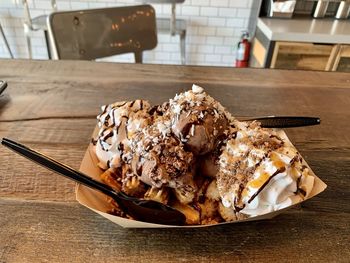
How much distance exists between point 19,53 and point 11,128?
6.53ft

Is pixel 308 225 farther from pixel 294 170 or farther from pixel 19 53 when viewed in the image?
pixel 19 53

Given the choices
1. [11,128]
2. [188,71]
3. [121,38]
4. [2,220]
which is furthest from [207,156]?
[121,38]

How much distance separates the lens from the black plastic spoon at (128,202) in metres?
0.46

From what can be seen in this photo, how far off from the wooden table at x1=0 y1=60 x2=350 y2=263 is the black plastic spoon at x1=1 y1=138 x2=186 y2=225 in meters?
0.04

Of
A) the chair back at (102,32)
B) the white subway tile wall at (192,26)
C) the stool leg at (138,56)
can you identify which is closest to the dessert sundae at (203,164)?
the chair back at (102,32)

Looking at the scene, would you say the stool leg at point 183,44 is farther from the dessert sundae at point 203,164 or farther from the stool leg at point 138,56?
the dessert sundae at point 203,164

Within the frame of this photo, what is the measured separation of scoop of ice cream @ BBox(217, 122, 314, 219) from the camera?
43cm

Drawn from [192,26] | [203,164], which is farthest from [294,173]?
[192,26]

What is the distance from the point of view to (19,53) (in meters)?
2.46

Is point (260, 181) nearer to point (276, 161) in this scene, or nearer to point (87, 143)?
point (276, 161)

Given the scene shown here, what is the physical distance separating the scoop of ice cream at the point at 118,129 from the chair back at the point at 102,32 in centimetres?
72

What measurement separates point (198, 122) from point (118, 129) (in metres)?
0.14

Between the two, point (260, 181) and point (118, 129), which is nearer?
point (260, 181)

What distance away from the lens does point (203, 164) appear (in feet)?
1.65
